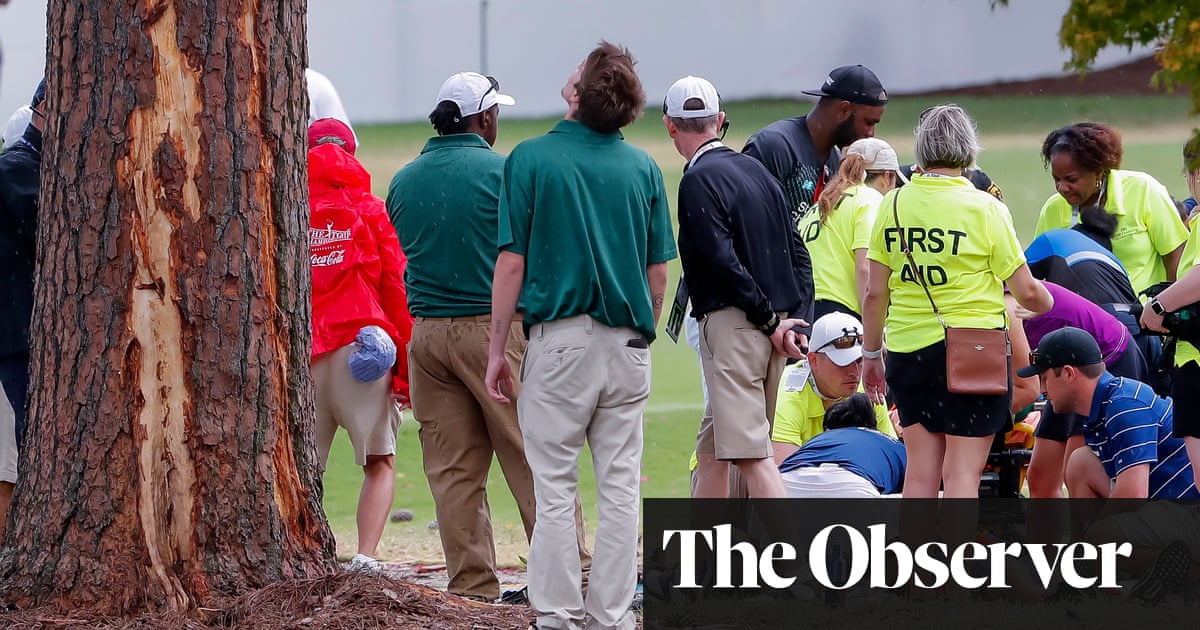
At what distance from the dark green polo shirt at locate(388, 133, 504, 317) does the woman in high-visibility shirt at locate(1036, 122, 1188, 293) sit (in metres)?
2.60

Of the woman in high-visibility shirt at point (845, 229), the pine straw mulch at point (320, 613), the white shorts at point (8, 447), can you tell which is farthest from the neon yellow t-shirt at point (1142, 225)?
the white shorts at point (8, 447)

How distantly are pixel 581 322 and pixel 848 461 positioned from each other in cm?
153

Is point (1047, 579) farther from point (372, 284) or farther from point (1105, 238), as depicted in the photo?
point (372, 284)

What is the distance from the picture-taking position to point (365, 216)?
5.71 meters

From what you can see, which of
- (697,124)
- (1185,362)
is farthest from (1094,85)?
(697,124)

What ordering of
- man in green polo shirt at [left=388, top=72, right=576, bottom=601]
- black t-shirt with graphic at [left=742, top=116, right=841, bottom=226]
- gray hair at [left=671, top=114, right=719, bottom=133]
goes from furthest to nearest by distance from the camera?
black t-shirt with graphic at [left=742, top=116, right=841, bottom=226]
man in green polo shirt at [left=388, top=72, right=576, bottom=601]
gray hair at [left=671, top=114, right=719, bottom=133]

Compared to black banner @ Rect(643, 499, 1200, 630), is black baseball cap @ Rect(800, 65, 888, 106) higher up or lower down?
higher up

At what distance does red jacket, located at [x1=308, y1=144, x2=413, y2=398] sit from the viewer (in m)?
5.65

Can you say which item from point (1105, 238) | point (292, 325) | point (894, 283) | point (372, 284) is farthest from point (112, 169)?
point (1105, 238)

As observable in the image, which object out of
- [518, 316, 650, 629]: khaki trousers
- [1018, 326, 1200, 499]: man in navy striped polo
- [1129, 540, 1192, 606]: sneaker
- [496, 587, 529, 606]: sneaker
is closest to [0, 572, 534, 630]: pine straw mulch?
[518, 316, 650, 629]: khaki trousers

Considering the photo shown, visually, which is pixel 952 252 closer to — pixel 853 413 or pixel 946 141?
pixel 946 141

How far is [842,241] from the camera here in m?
6.32

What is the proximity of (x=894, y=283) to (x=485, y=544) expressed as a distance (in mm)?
1694

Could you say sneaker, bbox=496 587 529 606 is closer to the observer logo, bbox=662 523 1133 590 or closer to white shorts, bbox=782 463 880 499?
the observer logo, bbox=662 523 1133 590
